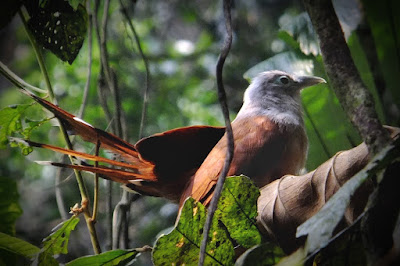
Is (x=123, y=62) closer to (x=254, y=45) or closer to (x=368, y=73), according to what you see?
(x=254, y=45)

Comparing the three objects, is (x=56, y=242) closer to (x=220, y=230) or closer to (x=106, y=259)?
(x=106, y=259)

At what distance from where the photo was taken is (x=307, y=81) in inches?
31.3

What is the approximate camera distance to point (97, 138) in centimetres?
78

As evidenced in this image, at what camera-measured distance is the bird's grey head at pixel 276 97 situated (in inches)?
32.1

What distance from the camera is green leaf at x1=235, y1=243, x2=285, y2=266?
1.70ft

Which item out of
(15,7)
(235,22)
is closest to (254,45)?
(235,22)

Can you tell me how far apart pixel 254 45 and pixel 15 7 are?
0.46 m

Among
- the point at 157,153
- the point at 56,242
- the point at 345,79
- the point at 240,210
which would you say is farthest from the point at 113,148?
the point at 345,79

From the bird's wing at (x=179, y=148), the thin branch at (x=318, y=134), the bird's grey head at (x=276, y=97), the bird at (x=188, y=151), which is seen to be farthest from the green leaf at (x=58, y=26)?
the thin branch at (x=318, y=134)

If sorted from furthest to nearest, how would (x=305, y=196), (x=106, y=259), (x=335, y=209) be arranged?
(x=106, y=259)
(x=305, y=196)
(x=335, y=209)

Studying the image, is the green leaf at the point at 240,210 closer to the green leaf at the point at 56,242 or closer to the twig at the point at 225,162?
the twig at the point at 225,162

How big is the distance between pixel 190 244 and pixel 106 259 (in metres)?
0.16

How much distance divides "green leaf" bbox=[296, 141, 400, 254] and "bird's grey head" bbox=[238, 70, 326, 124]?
1.20 feet

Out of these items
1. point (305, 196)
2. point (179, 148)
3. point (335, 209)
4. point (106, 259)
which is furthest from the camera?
point (179, 148)
